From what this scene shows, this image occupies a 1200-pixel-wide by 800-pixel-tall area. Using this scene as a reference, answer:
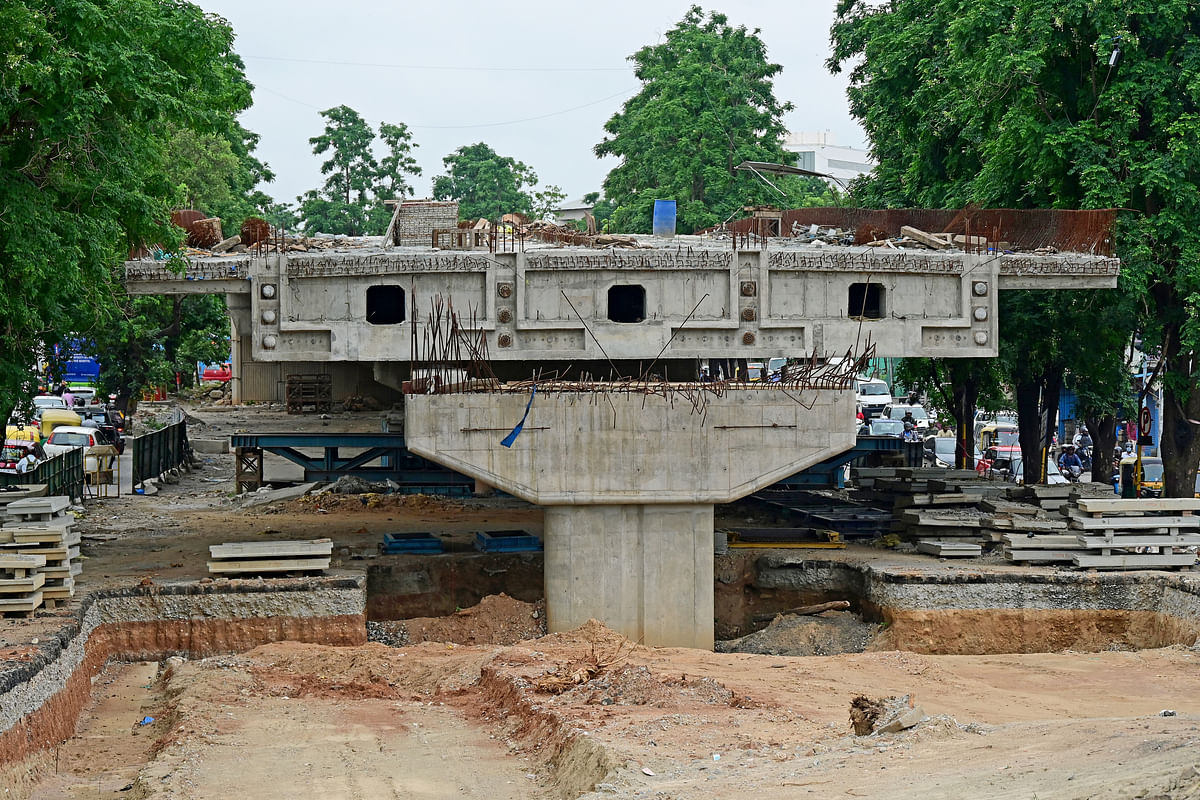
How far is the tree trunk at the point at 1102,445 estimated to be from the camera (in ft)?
139

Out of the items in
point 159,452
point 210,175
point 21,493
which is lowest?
point 159,452

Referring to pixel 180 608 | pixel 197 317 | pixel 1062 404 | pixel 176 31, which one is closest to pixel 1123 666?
pixel 180 608

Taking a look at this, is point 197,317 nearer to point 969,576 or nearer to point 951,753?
point 969,576

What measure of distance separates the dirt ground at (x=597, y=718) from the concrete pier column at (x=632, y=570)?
1246 mm

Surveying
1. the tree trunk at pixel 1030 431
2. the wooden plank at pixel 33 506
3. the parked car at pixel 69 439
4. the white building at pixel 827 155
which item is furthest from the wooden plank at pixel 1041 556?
the white building at pixel 827 155

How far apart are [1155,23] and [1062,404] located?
34.8 m

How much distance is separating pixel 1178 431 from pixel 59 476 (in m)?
27.7

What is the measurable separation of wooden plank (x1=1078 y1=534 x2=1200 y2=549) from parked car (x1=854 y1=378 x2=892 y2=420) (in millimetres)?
38137

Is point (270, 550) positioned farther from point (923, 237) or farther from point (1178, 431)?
point (1178, 431)

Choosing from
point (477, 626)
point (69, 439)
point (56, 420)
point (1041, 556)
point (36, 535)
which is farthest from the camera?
point (56, 420)

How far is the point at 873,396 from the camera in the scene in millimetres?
70188

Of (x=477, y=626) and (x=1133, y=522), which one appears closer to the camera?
(x=477, y=626)

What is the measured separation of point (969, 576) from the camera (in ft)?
87.7

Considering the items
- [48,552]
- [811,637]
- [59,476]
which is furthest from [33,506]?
[811,637]
